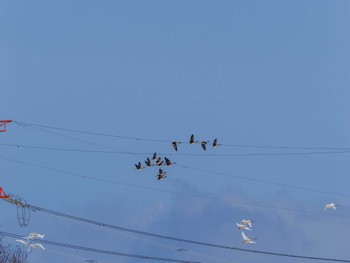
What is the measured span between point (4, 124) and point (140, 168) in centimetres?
977

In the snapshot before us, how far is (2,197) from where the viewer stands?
48219 millimetres

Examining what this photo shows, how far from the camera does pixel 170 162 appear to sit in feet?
143

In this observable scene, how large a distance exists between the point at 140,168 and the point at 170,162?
2.10 m

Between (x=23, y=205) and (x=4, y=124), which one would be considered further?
(x=23, y=205)

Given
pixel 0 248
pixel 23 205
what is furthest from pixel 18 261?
pixel 23 205

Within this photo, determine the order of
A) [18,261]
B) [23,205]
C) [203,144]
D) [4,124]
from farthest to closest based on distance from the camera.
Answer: [18,261] < [23,205] < [4,124] < [203,144]

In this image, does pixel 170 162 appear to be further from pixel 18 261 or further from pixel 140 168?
pixel 18 261

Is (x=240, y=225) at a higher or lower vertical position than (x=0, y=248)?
lower

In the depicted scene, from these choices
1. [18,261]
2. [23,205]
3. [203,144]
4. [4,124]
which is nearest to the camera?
[203,144]

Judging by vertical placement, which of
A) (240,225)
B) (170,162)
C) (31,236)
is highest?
(170,162)

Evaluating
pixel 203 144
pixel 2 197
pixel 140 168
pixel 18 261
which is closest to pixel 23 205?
pixel 2 197

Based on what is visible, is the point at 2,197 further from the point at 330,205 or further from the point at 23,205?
the point at 330,205

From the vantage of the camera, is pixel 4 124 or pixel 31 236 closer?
pixel 31 236

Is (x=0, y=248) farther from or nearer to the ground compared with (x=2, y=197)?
farther from the ground
